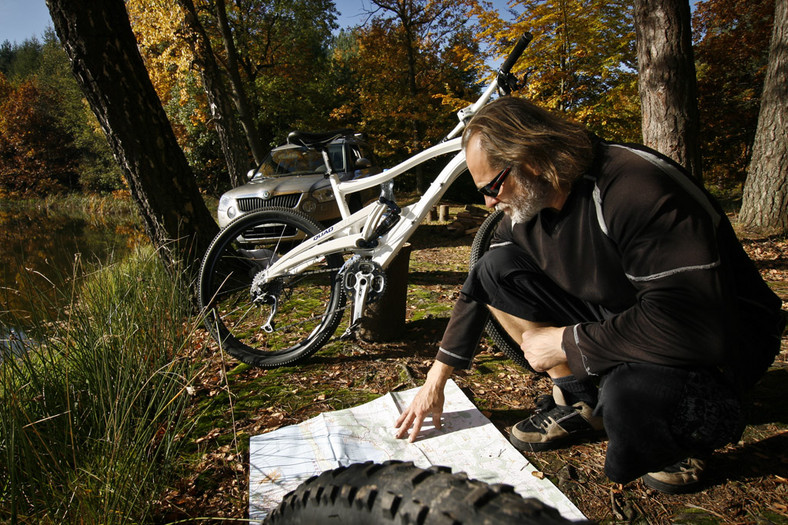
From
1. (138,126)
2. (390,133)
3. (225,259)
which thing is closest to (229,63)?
(390,133)

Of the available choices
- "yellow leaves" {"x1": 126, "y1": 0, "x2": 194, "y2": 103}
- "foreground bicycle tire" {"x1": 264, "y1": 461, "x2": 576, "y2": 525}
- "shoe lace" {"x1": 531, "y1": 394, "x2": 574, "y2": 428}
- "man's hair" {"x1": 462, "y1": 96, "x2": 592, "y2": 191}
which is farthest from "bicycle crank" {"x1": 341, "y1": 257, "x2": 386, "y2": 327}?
"yellow leaves" {"x1": 126, "y1": 0, "x2": 194, "y2": 103}

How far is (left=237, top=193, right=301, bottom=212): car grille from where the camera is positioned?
6.00 m

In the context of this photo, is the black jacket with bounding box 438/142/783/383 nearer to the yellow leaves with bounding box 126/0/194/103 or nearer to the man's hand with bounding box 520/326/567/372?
the man's hand with bounding box 520/326/567/372

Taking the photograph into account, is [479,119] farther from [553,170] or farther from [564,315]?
[564,315]

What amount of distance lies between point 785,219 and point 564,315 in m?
4.93

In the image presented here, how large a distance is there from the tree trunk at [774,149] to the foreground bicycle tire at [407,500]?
587cm

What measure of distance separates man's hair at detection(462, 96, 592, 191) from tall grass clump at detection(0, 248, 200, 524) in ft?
4.25

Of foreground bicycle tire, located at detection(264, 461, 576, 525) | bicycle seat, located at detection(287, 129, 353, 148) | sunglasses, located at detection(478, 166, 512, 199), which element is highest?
bicycle seat, located at detection(287, 129, 353, 148)

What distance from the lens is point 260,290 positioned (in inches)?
107

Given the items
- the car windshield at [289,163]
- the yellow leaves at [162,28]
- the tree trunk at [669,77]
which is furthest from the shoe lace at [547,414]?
the yellow leaves at [162,28]

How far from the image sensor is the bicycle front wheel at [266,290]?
2.55 metres

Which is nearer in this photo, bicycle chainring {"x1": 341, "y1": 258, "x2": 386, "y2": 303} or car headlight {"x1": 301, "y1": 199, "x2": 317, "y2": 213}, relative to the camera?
bicycle chainring {"x1": 341, "y1": 258, "x2": 386, "y2": 303}

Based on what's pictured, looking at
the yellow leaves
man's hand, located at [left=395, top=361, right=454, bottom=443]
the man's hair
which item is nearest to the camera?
the man's hair

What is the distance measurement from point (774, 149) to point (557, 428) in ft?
16.5
